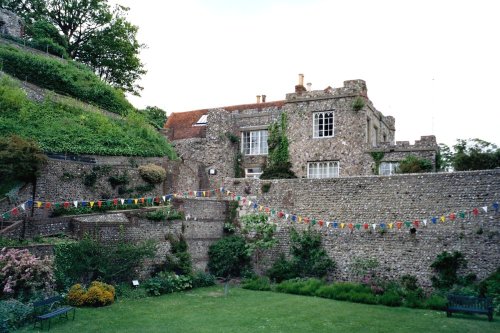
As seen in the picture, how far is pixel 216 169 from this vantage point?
32094mm

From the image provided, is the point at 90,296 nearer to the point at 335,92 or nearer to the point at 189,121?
the point at 335,92

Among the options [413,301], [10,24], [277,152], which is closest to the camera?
[413,301]

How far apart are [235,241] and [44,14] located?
3286 centimetres

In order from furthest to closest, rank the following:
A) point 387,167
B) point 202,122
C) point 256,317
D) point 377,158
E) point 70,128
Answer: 1. point 202,122
2. point 377,158
3. point 387,167
4. point 70,128
5. point 256,317

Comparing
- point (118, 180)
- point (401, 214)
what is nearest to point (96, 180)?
point (118, 180)

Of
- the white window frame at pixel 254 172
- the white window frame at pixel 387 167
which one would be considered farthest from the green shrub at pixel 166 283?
the white window frame at pixel 387 167

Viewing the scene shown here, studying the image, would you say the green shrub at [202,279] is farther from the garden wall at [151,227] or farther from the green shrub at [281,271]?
the green shrub at [281,271]

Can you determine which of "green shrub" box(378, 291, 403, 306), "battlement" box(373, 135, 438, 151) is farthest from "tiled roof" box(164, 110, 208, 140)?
"green shrub" box(378, 291, 403, 306)

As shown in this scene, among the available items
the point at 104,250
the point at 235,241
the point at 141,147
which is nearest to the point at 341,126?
the point at 235,241

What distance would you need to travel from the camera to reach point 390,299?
61.2 ft

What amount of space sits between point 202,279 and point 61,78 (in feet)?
60.8

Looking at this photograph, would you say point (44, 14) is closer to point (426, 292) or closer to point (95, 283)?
point (95, 283)

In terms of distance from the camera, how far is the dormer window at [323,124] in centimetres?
2962

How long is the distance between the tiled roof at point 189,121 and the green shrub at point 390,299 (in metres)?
16.7
